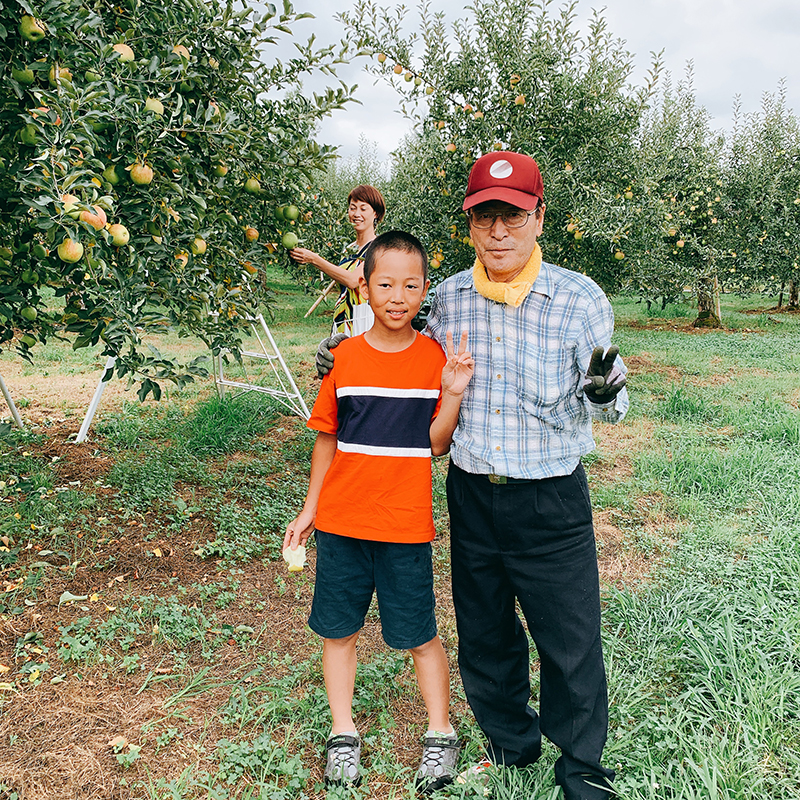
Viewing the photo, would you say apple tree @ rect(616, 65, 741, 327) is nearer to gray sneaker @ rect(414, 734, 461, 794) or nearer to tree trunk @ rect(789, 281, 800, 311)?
tree trunk @ rect(789, 281, 800, 311)

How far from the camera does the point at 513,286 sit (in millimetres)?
1565

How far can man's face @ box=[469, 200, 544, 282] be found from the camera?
5.07 feet

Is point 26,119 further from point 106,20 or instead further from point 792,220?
point 792,220

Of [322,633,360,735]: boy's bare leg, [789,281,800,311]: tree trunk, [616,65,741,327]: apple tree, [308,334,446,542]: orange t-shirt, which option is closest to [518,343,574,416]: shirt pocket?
[308,334,446,542]: orange t-shirt

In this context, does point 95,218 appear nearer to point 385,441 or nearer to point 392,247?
point 392,247

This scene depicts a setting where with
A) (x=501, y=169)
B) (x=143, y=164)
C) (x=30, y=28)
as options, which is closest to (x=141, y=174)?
(x=143, y=164)

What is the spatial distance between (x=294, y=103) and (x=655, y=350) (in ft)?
25.5

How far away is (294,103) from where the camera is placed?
3094 millimetres

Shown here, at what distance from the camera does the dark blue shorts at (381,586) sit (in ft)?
5.90

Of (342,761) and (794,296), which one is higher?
(342,761)

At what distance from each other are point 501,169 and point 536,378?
527 mm

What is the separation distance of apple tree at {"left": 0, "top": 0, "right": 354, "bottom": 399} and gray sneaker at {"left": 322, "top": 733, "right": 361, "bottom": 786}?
1331 millimetres

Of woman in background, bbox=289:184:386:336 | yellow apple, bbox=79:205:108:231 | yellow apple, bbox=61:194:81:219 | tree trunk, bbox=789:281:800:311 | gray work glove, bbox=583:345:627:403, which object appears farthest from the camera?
tree trunk, bbox=789:281:800:311

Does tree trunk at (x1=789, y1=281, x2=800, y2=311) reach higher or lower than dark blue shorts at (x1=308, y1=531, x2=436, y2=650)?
lower
